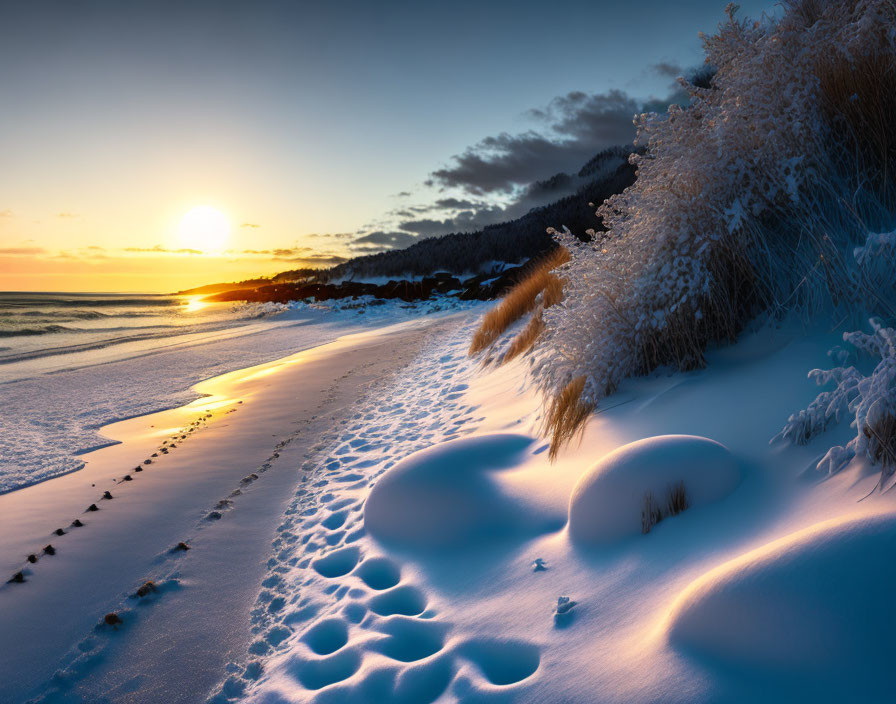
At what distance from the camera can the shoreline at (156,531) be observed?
2502 millimetres

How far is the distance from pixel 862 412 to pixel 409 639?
7.03 feet

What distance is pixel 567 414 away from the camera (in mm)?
3680

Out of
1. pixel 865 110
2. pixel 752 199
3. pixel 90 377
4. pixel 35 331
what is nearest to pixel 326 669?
pixel 752 199

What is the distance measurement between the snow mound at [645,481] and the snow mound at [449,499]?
503 mm

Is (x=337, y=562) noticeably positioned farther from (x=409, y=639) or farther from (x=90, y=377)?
(x=90, y=377)

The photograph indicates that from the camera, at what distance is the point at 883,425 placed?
1.90 metres

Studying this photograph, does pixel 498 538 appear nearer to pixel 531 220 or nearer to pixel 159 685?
pixel 159 685

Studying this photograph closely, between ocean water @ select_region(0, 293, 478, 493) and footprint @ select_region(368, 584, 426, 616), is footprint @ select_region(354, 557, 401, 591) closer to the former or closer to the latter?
footprint @ select_region(368, 584, 426, 616)

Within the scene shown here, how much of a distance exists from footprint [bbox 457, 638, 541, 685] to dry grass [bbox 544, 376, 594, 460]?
59.0 inches

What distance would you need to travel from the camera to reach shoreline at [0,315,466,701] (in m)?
2.50

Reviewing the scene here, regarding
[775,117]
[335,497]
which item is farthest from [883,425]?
[335,497]

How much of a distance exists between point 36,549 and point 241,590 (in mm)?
1710

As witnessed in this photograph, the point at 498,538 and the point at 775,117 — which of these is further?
the point at 775,117

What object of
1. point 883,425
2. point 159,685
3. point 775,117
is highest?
point 775,117
